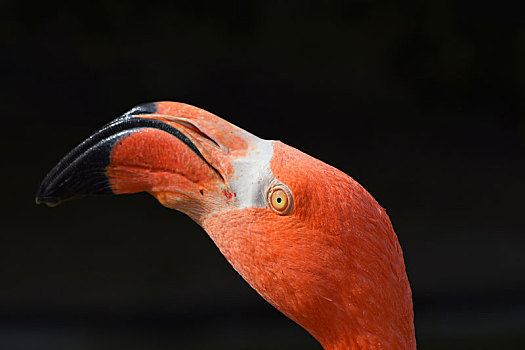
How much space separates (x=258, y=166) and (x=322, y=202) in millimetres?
147

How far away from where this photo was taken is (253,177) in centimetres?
104

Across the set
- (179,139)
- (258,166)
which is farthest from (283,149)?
(179,139)

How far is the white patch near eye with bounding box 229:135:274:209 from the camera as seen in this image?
1028mm

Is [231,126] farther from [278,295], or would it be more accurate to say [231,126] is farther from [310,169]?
[278,295]

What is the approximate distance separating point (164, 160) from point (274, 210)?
26 centimetres

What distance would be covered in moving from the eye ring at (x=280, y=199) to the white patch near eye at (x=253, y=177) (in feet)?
Answer: 0.05

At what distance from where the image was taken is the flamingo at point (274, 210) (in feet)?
3.25

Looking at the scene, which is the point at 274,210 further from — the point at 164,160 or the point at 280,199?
the point at 164,160

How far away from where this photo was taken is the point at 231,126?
112 centimetres

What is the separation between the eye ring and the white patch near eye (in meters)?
0.02

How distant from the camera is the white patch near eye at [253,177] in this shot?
3.37 ft

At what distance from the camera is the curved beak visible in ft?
3.55

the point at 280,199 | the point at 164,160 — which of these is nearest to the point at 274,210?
the point at 280,199

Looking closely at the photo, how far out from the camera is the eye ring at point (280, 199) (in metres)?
1.00
